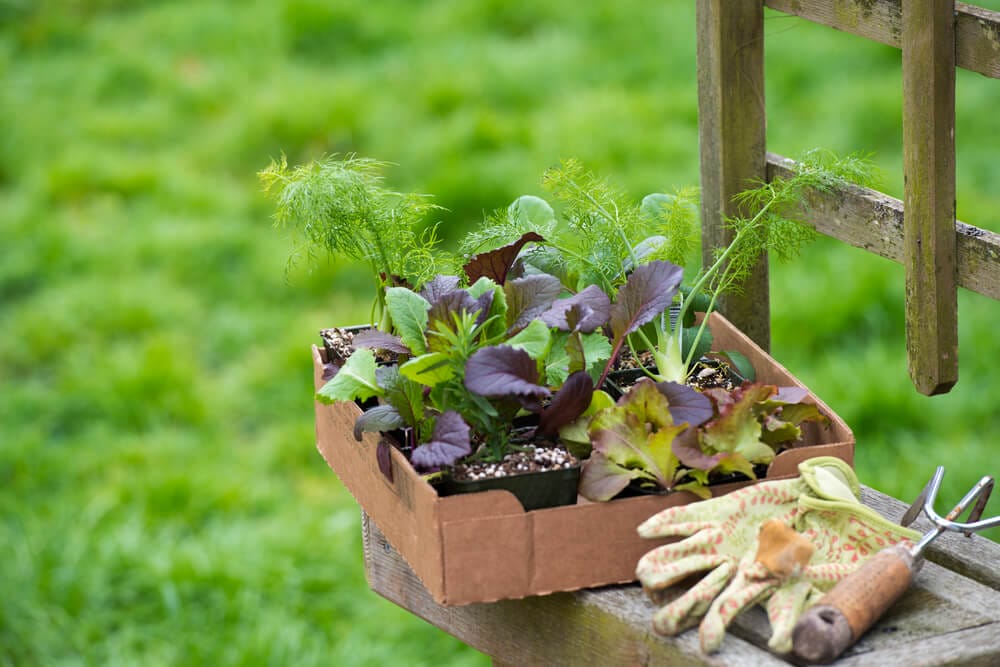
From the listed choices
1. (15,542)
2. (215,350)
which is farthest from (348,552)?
(215,350)

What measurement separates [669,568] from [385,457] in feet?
1.11

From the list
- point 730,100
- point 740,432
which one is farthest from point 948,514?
point 730,100

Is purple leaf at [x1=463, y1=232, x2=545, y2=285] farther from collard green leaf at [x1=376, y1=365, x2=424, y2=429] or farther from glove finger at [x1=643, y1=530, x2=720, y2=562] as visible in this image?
glove finger at [x1=643, y1=530, x2=720, y2=562]

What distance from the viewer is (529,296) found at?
4.71ft

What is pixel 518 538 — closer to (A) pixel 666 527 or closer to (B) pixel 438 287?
(A) pixel 666 527

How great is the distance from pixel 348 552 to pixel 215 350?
1.09 m

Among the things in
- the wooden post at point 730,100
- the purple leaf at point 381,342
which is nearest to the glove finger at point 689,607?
the purple leaf at point 381,342

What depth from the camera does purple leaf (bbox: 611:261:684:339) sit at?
1384 mm

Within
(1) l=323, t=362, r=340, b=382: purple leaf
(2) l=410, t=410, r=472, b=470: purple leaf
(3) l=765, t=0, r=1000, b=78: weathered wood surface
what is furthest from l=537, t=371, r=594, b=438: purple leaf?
(3) l=765, t=0, r=1000, b=78: weathered wood surface

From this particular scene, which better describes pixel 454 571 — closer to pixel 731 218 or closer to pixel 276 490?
pixel 731 218

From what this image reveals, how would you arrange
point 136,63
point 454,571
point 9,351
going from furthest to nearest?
point 136,63, point 9,351, point 454,571

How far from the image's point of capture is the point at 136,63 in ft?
17.3

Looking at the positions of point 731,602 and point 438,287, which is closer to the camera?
point 731,602

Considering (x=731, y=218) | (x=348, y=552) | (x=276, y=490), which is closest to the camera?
(x=731, y=218)
